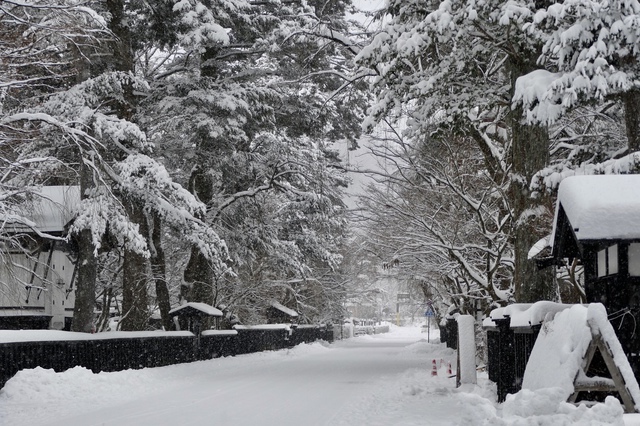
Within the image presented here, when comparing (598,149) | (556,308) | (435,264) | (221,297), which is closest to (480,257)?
(435,264)

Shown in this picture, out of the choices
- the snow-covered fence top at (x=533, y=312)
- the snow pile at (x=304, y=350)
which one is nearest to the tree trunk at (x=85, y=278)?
the snow-covered fence top at (x=533, y=312)

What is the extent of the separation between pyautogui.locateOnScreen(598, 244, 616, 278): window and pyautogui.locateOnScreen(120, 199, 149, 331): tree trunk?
54.8 ft

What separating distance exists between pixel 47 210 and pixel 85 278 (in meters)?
5.78

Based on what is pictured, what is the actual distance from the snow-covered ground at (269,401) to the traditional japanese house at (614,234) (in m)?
2.35

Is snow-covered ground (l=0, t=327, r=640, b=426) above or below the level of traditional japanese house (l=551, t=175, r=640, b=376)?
below

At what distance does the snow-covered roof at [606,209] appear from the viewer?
8.82 meters

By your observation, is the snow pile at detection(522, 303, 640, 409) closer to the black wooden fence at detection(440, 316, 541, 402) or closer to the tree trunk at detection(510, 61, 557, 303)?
the black wooden fence at detection(440, 316, 541, 402)

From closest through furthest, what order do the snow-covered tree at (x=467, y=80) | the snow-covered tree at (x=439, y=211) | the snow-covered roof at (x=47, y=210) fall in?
the snow-covered tree at (x=467, y=80) → the snow-covered roof at (x=47, y=210) → the snow-covered tree at (x=439, y=211)

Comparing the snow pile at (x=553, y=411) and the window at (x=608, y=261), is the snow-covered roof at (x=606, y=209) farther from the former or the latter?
the snow pile at (x=553, y=411)

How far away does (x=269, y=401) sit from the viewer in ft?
46.2

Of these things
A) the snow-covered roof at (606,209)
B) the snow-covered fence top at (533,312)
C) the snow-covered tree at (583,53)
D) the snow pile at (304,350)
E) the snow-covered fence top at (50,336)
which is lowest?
the snow pile at (304,350)

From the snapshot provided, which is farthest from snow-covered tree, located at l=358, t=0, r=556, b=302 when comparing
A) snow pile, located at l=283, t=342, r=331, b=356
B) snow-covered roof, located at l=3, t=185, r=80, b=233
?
snow pile, located at l=283, t=342, r=331, b=356

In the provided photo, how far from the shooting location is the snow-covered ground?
6.80 m

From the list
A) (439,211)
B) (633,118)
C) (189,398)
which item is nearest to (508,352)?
(633,118)
